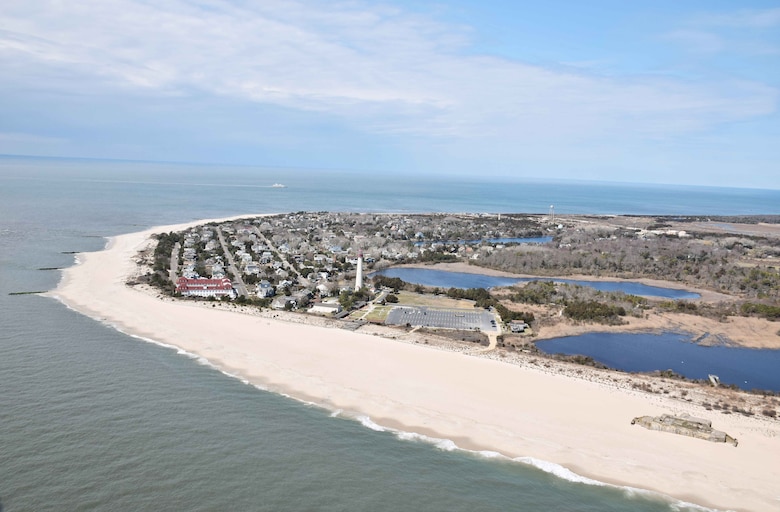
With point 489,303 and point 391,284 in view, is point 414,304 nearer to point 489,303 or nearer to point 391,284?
point 391,284

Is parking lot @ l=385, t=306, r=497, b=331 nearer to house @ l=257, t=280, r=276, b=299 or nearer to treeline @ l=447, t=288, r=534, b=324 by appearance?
treeline @ l=447, t=288, r=534, b=324

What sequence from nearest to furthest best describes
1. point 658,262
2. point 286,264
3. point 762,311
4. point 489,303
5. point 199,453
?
point 199,453 → point 489,303 → point 762,311 → point 286,264 → point 658,262

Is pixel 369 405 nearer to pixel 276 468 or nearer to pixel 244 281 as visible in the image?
pixel 276 468

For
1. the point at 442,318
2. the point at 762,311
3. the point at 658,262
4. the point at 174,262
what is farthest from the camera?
the point at 658,262

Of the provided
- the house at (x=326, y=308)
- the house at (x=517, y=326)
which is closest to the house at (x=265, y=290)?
the house at (x=326, y=308)

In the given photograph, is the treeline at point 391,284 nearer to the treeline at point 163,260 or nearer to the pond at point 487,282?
the pond at point 487,282

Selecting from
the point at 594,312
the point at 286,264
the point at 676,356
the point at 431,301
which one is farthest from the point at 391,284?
the point at 676,356

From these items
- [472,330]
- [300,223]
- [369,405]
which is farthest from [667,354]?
[300,223]
